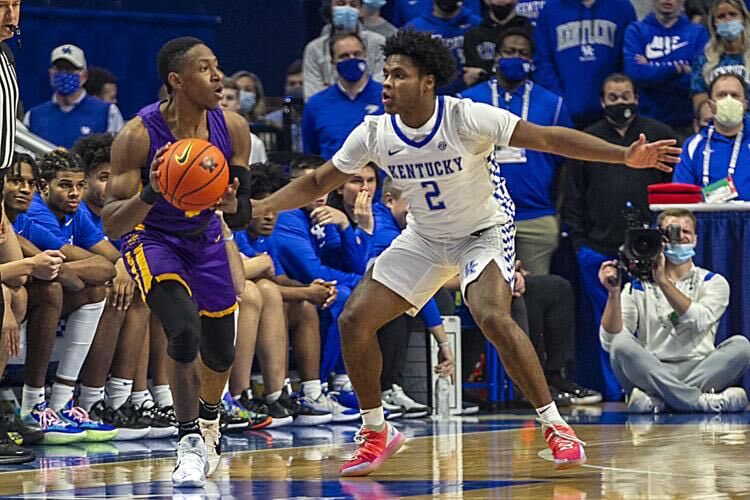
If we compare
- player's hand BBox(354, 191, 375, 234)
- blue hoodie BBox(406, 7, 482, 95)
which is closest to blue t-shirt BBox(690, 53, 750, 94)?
blue hoodie BBox(406, 7, 482, 95)

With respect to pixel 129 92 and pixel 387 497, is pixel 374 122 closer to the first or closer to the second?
pixel 387 497

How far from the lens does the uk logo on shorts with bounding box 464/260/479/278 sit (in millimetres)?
6477

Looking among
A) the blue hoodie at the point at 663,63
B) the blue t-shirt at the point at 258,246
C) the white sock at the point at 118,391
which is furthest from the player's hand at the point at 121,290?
the blue hoodie at the point at 663,63

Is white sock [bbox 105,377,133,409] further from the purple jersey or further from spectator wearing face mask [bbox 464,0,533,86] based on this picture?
spectator wearing face mask [bbox 464,0,533,86]

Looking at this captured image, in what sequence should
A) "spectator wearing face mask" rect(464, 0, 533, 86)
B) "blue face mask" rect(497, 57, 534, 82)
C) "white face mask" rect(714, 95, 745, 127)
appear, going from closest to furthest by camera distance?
→ "white face mask" rect(714, 95, 745, 127)
"blue face mask" rect(497, 57, 534, 82)
"spectator wearing face mask" rect(464, 0, 533, 86)

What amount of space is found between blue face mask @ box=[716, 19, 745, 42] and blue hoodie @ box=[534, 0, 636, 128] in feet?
2.84

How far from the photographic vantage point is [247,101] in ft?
39.5

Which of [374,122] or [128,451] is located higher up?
[374,122]

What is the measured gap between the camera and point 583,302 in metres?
11.2

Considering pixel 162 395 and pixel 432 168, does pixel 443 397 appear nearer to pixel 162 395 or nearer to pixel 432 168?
pixel 162 395

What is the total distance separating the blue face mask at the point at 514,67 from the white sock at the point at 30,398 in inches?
177

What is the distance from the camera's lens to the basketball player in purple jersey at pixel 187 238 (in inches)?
237

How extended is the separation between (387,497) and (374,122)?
1990 mm

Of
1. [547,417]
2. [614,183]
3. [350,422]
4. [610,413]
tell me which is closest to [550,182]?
[614,183]
